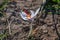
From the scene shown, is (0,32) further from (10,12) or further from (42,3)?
(42,3)

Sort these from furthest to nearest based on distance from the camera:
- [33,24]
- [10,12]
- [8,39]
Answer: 1. [10,12]
2. [33,24]
3. [8,39]

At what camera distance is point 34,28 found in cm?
273

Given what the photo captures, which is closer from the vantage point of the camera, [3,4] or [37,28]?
[37,28]

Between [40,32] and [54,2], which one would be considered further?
[54,2]

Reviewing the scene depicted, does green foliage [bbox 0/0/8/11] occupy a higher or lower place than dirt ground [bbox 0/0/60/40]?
higher

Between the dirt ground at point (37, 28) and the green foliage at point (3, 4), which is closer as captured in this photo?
the dirt ground at point (37, 28)

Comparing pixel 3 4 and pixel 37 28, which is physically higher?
pixel 3 4

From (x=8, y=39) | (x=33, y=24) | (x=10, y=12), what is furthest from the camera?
(x=10, y=12)

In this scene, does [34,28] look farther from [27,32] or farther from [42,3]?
[42,3]

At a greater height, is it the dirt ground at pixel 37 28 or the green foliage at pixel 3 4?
the green foliage at pixel 3 4

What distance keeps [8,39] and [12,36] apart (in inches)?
2.4

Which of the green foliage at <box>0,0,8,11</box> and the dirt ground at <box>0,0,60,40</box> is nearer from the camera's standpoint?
the dirt ground at <box>0,0,60,40</box>

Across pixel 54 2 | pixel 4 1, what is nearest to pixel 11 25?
pixel 4 1

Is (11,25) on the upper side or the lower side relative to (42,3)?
lower
